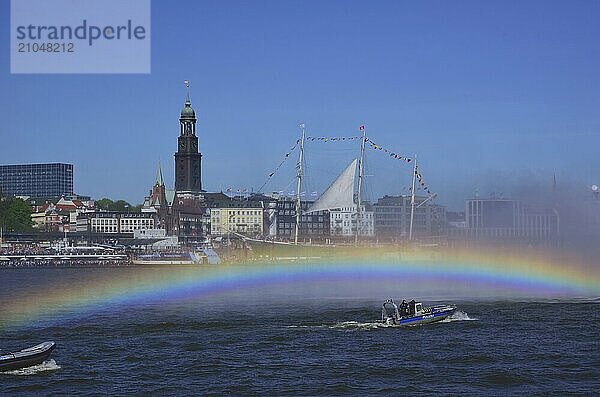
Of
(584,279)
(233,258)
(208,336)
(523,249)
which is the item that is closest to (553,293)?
(584,279)

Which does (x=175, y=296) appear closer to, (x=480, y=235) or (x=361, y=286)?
(x=361, y=286)

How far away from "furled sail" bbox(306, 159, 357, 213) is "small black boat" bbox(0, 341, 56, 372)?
13709cm

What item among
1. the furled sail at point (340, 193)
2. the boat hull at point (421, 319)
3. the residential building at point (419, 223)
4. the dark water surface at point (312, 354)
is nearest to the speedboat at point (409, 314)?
the boat hull at point (421, 319)

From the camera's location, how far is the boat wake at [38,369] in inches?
1580

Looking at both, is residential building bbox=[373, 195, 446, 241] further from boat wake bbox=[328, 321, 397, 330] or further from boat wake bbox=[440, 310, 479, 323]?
boat wake bbox=[328, 321, 397, 330]

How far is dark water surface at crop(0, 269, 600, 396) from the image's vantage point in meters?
37.4

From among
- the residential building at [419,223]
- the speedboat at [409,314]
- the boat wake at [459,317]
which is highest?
the residential building at [419,223]

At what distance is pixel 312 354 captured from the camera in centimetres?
4453

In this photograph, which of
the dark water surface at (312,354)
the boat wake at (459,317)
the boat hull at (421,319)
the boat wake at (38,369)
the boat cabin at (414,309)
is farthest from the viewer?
the boat wake at (459,317)

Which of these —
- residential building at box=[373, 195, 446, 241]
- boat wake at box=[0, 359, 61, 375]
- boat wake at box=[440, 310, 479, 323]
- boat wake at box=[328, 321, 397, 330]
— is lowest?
boat wake at box=[0, 359, 61, 375]

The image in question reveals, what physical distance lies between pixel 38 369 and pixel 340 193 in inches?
5598

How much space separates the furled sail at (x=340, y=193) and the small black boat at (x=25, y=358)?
450 feet

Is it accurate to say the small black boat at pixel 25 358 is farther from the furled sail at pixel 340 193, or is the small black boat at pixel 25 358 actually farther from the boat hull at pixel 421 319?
the furled sail at pixel 340 193

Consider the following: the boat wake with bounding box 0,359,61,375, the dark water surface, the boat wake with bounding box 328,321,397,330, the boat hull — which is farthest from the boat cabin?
the boat wake with bounding box 0,359,61,375
